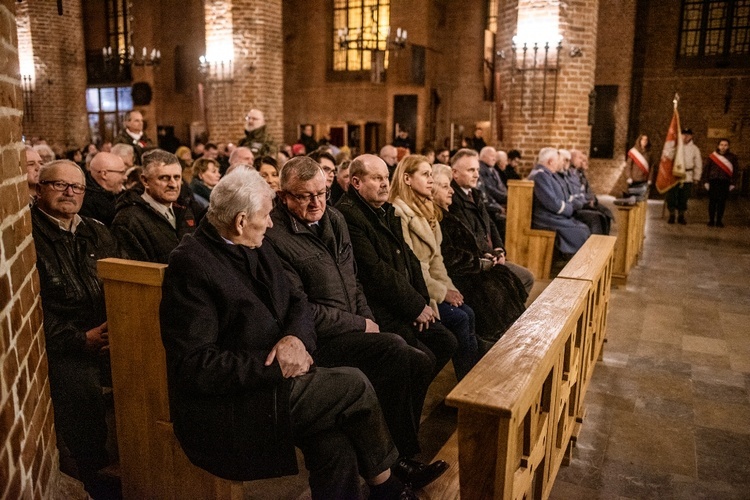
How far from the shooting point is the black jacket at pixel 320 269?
2.86m

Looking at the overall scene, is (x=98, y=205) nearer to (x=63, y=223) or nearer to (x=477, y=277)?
(x=63, y=223)

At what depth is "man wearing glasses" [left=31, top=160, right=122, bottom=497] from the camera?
8.77 ft

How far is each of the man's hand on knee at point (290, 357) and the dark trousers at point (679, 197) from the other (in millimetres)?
10391

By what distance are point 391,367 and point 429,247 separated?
1293 mm

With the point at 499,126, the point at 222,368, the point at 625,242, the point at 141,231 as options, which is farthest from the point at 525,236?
the point at 222,368

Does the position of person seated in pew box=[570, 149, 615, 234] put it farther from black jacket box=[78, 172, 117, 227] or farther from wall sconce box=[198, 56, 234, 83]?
wall sconce box=[198, 56, 234, 83]

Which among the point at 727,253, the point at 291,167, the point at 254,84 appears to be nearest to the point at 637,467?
the point at 291,167

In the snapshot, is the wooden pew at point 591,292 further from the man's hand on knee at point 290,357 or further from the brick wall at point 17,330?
the brick wall at point 17,330

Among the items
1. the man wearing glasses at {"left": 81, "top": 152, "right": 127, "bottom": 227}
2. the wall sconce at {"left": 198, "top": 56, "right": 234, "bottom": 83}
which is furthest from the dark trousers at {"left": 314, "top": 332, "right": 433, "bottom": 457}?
the wall sconce at {"left": 198, "top": 56, "right": 234, "bottom": 83}

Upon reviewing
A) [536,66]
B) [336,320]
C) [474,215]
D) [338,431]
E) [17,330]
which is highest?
[536,66]

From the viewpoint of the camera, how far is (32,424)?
157 cm

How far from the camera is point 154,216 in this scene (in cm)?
355

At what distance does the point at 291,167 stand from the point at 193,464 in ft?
4.59

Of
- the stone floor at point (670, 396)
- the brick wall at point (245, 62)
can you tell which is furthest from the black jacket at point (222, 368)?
the brick wall at point (245, 62)
